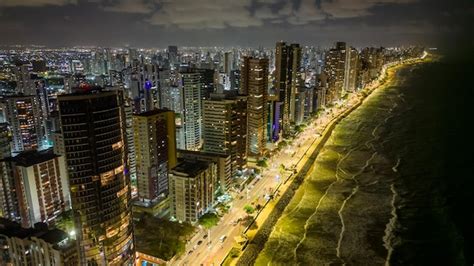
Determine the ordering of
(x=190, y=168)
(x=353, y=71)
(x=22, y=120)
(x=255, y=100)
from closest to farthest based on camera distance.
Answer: (x=190, y=168)
(x=22, y=120)
(x=255, y=100)
(x=353, y=71)

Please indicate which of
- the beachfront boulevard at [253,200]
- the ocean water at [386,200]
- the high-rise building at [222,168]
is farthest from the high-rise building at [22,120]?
the ocean water at [386,200]

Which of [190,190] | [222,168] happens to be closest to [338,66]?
[222,168]

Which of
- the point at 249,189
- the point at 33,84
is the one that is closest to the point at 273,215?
the point at 249,189

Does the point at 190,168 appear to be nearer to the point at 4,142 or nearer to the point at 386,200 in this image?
the point at 4,142

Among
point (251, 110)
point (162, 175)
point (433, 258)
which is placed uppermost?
point (251, 110)

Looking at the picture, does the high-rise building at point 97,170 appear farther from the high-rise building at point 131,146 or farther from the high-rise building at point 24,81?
the high-rise building at point 24,81

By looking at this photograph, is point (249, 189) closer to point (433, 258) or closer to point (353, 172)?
point (353, 172)
